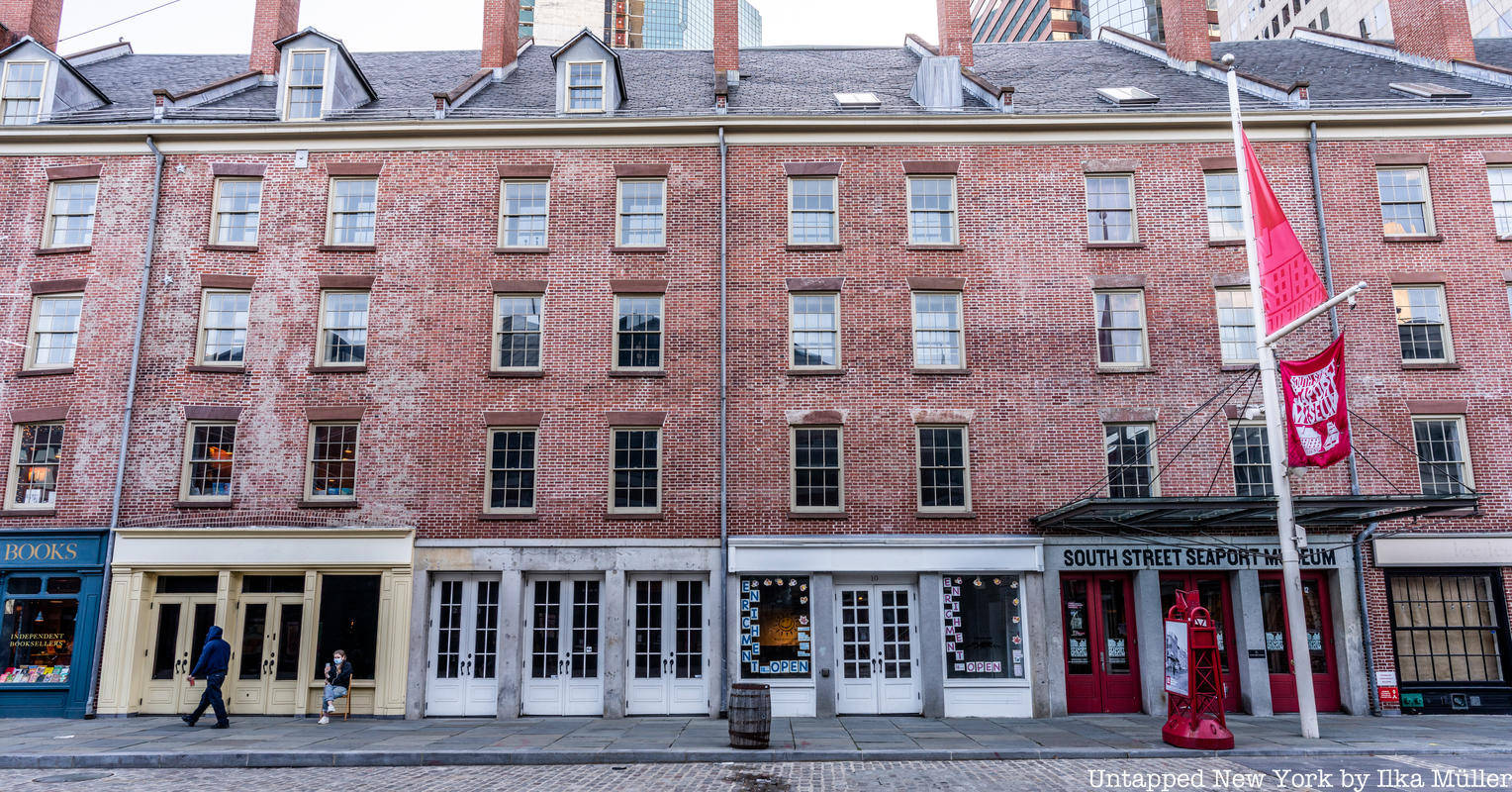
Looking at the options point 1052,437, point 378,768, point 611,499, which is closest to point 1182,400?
point 1052,437

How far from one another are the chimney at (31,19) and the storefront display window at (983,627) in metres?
26.7

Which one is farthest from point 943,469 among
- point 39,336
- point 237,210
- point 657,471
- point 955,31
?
point 39,336

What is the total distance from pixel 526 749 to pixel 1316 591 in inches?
634

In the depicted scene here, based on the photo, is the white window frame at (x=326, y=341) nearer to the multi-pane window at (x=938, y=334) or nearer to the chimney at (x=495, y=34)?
the chimney at (x=495, y=34)

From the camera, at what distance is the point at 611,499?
18.6m

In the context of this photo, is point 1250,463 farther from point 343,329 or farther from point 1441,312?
point 343,329

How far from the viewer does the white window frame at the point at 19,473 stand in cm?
1867

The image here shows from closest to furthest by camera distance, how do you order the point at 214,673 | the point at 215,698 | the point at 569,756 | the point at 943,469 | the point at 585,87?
the point at 569,756
the point at 215,698
the point at 214,673
the point at 943,469
the point at 585,87

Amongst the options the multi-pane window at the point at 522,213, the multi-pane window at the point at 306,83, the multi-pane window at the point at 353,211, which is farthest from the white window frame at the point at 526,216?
the multi-pane window at the point at 306,83

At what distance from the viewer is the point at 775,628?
18031 mm

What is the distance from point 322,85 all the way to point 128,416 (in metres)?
8.75

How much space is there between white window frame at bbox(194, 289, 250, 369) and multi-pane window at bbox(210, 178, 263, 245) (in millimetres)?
1225

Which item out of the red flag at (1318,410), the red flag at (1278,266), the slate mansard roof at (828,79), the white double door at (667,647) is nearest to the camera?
the red flag at (1318,410)

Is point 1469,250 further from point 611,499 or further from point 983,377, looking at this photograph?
point 611,499
